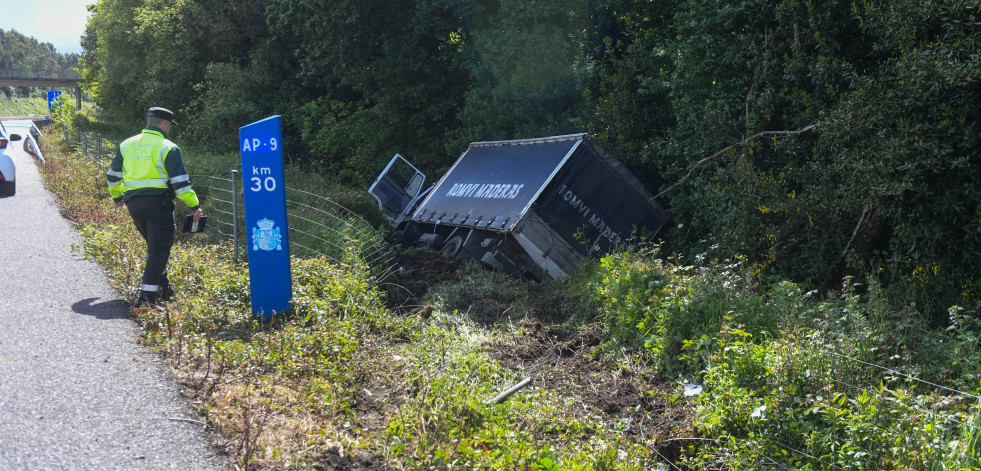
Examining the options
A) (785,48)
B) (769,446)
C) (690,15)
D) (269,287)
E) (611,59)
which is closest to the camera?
(769,446)

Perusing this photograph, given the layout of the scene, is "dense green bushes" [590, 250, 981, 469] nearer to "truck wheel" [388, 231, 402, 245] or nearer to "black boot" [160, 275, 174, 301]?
"black boot" [160, 275, 174, 301]

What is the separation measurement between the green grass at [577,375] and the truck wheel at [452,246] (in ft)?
11.6

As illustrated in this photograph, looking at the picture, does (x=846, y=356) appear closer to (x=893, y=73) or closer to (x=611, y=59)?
(x=893, y=73)

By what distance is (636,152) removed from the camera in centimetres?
1523

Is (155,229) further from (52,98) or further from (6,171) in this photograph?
(52,98)

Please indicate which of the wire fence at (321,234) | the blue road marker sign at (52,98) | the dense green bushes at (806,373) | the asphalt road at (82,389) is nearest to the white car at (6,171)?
the wire fence at (321,234)

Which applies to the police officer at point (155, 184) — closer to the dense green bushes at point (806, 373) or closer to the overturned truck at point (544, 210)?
the overturned truck at point (544, 210)

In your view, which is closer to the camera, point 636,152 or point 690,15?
point 690,15

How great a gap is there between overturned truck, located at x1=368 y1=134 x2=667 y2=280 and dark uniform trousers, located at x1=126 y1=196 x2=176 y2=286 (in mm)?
4329

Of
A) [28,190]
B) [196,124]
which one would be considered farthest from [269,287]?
[196,124]

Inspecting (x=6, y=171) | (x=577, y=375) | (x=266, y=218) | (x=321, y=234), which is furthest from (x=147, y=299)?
(x=6, y=171)

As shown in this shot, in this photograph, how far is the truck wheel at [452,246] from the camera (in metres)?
11.8

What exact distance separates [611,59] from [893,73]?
8476 mm

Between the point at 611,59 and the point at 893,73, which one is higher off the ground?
the point at 611,59
